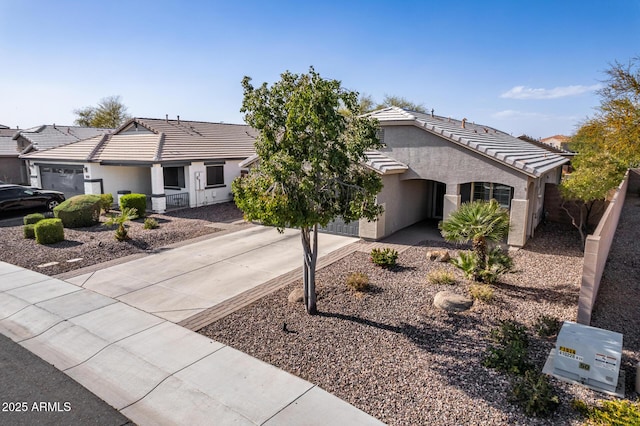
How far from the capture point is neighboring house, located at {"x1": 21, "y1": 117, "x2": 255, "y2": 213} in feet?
71.1

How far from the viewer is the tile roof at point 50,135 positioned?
33.4 meters

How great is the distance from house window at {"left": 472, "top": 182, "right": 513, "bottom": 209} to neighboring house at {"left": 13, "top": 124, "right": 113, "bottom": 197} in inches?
855

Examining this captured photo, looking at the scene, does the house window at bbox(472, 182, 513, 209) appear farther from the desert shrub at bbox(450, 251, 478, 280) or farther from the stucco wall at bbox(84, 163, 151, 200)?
the stucco wall at bbox(84, 163, 151, 200)

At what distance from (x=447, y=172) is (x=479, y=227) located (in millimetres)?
5779

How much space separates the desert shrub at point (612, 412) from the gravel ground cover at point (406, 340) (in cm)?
16

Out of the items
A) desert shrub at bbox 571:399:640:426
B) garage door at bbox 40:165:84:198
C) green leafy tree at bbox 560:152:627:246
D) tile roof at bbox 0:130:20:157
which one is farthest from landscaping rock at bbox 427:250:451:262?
tile roof at bbox 0:130:20:157

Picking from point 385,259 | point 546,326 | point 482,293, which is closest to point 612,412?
point 546,326

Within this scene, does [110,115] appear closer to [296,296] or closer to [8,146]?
[8,146]

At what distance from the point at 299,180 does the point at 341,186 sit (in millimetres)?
1056

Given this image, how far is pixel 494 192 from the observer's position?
15297 millimetres

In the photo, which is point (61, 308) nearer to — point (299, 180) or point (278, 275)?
point (278, 275)

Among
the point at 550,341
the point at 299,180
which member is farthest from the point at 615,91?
the point at 299,180

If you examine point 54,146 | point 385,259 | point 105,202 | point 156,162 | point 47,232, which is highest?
point 54,146

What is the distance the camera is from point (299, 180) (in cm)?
782
